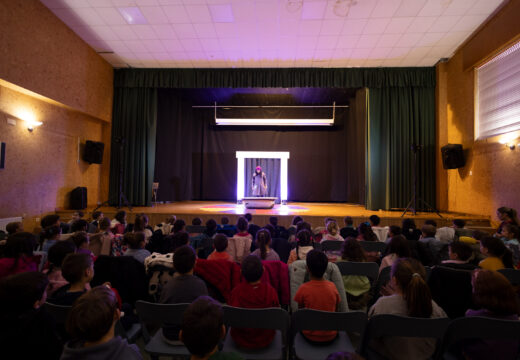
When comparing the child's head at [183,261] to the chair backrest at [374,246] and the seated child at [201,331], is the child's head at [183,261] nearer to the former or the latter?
the seated child at [201,331]

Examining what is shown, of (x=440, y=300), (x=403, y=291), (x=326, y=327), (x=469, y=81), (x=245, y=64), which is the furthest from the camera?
(x=245, y=64)

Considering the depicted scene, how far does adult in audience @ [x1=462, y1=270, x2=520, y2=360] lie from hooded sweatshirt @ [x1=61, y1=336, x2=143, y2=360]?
1816mm

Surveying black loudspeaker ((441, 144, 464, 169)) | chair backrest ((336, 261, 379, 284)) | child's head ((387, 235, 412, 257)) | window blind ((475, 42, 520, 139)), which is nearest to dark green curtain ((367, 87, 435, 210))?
black loudspeaker ((441, 144, 464, 169))

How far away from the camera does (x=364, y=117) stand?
9.07m

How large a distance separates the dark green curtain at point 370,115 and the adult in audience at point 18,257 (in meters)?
6.66

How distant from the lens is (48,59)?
6.35 m

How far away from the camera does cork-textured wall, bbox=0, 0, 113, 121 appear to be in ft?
17.8

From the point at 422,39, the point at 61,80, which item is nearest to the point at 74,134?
the point at 61,80

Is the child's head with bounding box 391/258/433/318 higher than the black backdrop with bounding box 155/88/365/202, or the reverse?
the black backdrop with bounding box 155/88/365/202

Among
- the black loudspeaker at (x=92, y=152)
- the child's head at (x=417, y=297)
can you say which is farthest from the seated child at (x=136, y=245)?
the black loudspeaker at (x=92, y=152)

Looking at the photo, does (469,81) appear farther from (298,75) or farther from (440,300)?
(440,300)

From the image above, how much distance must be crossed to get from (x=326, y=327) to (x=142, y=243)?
6.35 ft

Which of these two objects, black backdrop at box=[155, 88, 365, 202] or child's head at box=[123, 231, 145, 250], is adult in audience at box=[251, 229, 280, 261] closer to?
child's head at box=[123, 231, 145, 250]

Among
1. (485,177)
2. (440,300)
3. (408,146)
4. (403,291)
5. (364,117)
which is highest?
(364,117)
